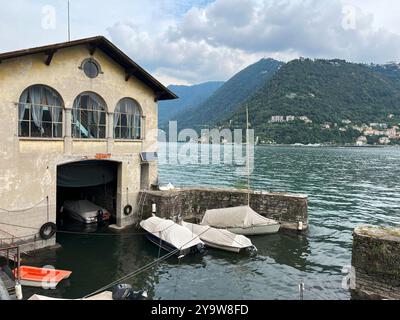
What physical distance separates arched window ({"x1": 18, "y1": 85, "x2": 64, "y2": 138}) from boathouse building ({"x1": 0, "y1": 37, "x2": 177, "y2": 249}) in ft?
0.20

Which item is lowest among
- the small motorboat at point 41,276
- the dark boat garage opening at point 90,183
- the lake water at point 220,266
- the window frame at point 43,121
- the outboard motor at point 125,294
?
the lake water at point 220,266

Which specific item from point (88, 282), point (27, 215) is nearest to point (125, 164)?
point (27, 215)

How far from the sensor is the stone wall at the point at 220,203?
28219mm

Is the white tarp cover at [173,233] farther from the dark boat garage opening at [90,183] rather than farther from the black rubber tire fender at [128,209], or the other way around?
the dark boat garage opening at [90,183]

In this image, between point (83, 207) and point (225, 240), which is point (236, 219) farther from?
point (83, 207)

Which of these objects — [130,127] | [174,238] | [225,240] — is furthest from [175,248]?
[130,127]

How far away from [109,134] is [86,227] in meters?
8.20

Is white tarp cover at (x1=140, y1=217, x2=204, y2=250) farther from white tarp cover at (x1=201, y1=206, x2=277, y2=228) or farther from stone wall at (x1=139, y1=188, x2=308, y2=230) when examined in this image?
white tarp cover at (x1=201, y1=206, x2=277, y2=228)

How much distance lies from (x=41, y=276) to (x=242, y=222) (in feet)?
47.9

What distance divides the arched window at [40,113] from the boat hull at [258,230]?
14936mm

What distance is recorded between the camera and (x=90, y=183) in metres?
27.7

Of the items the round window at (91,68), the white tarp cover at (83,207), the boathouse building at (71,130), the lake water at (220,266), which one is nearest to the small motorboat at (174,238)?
the lake water at (220,266)

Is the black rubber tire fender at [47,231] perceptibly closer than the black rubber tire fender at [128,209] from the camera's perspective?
Yes
